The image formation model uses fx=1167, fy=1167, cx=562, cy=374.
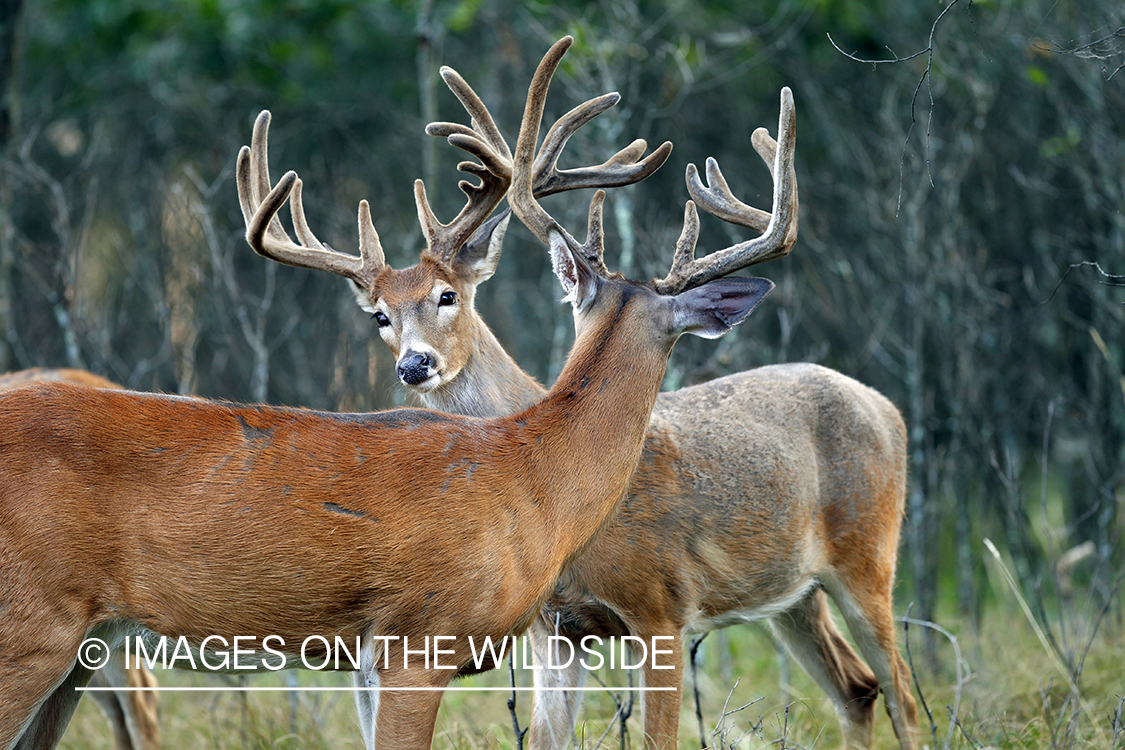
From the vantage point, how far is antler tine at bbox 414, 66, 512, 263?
224 inches

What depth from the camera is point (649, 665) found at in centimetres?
510

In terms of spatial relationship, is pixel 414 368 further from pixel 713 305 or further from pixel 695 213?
pixel 713 305

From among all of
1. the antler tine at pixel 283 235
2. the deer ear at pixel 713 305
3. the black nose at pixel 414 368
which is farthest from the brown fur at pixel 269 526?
the antler tine at pixel 283 235

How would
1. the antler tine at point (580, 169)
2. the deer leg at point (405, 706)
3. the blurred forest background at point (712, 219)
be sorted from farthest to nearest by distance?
the blurred forest background at point (712, 219) < the antler tine at point (580, 169) < the deer leg at point (405, 706)

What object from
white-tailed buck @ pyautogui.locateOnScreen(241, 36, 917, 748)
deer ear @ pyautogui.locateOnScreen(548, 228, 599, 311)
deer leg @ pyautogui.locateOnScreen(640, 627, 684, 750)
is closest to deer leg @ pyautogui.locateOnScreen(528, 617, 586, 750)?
white-tailed buck @ pyautogui.locateOnScreen(241, 36, 917, 748)

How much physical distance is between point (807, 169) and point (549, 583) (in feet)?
28.7

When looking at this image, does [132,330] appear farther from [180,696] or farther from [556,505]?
[556,505]

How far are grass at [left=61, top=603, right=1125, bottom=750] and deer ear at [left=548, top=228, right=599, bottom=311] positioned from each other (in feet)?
5.62

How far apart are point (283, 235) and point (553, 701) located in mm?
2777

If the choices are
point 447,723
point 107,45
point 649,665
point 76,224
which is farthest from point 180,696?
point 107,45

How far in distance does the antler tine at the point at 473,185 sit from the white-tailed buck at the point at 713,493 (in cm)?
2

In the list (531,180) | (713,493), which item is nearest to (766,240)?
(531,180)

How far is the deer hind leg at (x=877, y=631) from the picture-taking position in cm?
573

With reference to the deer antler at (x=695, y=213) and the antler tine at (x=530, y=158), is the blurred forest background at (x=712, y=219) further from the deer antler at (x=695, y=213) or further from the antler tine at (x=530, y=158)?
the antler tine at (x=530, y=158)
